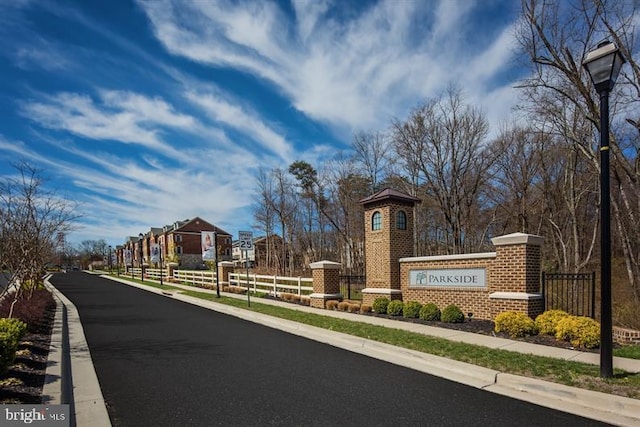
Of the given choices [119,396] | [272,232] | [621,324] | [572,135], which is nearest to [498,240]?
[621,324]

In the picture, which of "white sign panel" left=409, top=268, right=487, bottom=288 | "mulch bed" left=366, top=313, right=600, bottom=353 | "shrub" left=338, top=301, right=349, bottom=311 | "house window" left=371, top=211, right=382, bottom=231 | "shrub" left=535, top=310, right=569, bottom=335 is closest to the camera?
"mulch bed" left=366, top=313, right=600, bottom=353

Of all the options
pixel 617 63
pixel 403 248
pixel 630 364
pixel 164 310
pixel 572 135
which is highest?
pixel 572 135

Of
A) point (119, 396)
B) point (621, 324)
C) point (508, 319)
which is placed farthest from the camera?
point (621, 324)

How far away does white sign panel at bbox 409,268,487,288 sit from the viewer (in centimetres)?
1116

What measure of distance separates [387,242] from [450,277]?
8.65ft

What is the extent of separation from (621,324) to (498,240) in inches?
139

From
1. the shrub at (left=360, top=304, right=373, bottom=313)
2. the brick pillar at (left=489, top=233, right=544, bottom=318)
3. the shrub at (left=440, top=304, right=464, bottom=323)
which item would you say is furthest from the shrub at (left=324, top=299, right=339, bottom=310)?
the brick pillar at (left=489, top=233, right=544, bottom=318)

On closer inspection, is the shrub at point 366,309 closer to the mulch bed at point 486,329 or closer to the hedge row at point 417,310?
the hedge row at point 417,310

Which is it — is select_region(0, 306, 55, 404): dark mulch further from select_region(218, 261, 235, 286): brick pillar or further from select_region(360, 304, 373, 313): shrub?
select_region(218, 261, 235, 286): brick pillar

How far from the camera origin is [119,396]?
5516 millimetres

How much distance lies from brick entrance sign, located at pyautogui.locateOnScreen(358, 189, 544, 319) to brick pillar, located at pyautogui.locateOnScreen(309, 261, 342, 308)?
5.34ft

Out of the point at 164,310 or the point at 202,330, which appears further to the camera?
the point at 164,310

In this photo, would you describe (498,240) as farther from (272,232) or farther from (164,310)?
(272,232)

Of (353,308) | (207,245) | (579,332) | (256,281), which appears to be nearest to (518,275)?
(579,332)
